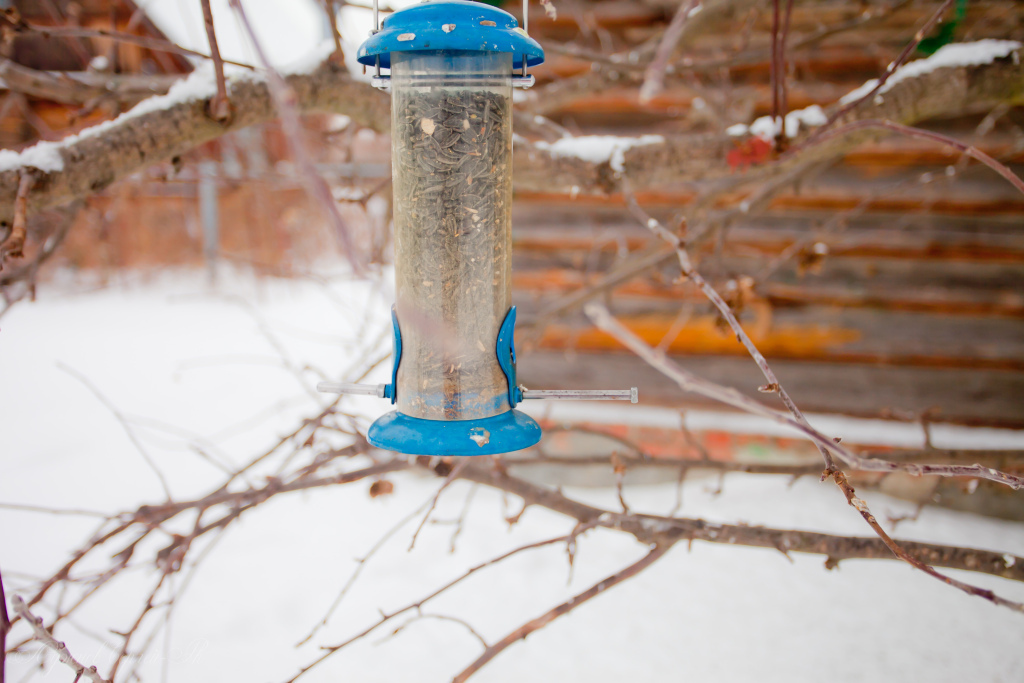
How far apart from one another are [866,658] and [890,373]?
1924mm

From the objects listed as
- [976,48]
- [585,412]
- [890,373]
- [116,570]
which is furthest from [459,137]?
[890,373]

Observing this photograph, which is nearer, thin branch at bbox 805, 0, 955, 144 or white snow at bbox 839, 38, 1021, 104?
thin branch at bbox 805, 0, 955, 144

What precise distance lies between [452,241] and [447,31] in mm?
451

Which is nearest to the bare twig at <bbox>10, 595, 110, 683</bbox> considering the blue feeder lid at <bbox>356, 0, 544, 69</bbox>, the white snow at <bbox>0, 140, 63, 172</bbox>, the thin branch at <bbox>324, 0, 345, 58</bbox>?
the white snow at <bbox>0, 140, 63, 172</bbox>

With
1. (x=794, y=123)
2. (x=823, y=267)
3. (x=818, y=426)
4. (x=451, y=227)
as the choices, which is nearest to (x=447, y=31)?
(x=451, y=227)

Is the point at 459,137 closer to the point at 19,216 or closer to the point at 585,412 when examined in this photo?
the point at 19,216

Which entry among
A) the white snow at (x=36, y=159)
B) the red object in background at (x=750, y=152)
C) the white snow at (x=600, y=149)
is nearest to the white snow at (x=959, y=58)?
the red object in background at (x=750, y=152)

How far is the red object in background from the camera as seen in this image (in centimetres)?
161

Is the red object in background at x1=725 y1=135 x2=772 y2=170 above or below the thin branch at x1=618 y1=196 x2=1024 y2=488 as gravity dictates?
above

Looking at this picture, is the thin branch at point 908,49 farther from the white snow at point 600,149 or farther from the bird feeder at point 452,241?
the bird feeder at point 452,241

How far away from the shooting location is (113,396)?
5.39 m

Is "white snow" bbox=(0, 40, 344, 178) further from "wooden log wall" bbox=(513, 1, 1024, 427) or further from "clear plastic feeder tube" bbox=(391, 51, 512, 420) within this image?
"wooden log wall" bbox=(513, 1, 1024, 427)

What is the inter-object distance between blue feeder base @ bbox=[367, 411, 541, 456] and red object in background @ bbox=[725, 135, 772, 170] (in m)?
0.96

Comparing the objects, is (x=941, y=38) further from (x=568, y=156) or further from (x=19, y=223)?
(x=19, y=223)
